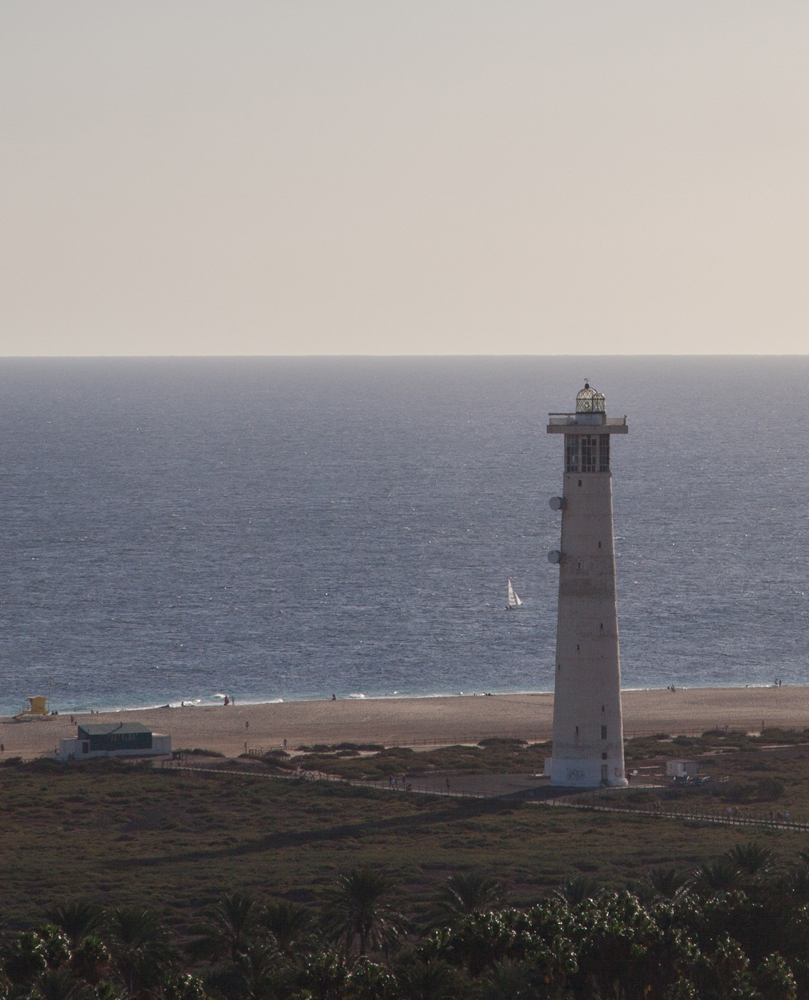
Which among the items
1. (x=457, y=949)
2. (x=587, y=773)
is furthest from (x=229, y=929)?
(x=587, y=773)

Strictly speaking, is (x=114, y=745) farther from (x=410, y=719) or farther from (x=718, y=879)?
(x=718, y=879)

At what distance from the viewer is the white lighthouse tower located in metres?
58.5

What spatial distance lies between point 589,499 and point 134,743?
2334cm

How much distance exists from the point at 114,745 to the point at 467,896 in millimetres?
32357

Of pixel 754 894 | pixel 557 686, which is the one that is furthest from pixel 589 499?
pixel 754 894

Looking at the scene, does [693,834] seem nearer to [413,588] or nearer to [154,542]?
[413,588]

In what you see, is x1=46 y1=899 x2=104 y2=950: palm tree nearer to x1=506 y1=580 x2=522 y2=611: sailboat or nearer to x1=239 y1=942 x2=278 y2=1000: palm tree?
x1=239 y1=942 x2=278 y2=1000: palm tree

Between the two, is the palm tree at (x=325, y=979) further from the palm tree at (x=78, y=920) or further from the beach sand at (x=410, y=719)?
the beach sand at (x=410, y=719)

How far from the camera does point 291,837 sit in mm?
53281

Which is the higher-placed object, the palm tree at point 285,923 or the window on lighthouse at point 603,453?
the window on lighthouse at point 603,453

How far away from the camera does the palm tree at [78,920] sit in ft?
123

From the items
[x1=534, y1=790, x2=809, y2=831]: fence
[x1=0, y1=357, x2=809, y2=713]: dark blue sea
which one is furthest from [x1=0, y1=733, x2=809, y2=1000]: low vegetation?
[x1=0, y1=357, x2=809, y2=713]: dark blue sea

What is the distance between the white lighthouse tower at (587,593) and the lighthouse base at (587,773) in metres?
0.14

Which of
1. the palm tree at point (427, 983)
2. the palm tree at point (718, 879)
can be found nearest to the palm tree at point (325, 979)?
the palm tree at point (427, 983)
